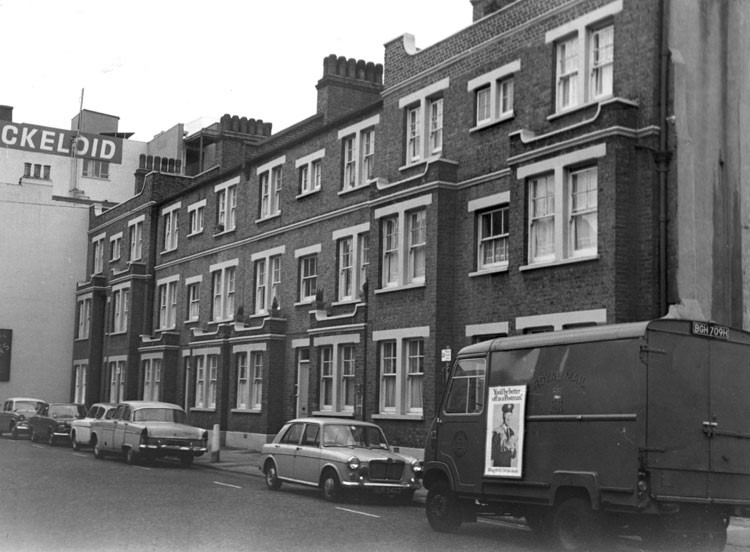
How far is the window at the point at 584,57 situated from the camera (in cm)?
2167

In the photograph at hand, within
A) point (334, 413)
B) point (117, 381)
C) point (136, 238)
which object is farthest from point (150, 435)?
point (136, 238)

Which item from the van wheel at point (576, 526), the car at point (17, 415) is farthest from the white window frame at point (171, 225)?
the van wheel at point (576, 526)

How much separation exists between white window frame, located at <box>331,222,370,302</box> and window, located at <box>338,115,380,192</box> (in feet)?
4.39

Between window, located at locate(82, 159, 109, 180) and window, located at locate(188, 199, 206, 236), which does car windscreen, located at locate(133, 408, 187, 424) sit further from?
window, located at locate(82, 159, 109, 180)

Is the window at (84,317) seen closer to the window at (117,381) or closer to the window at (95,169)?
the window at (117,381)

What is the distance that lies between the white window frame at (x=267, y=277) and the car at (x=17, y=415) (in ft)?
31.1

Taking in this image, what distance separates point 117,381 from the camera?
1890 inches

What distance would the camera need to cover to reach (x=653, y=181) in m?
20.4

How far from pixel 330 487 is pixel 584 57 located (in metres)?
10.6

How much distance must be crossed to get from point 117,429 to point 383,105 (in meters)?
11.7

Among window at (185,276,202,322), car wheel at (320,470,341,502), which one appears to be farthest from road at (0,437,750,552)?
window at (185,276,202,322)

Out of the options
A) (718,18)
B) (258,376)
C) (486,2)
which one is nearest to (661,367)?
(718,18)

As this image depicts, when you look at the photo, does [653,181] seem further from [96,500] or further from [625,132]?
[96,500]

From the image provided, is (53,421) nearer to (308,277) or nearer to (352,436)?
(308,277)
